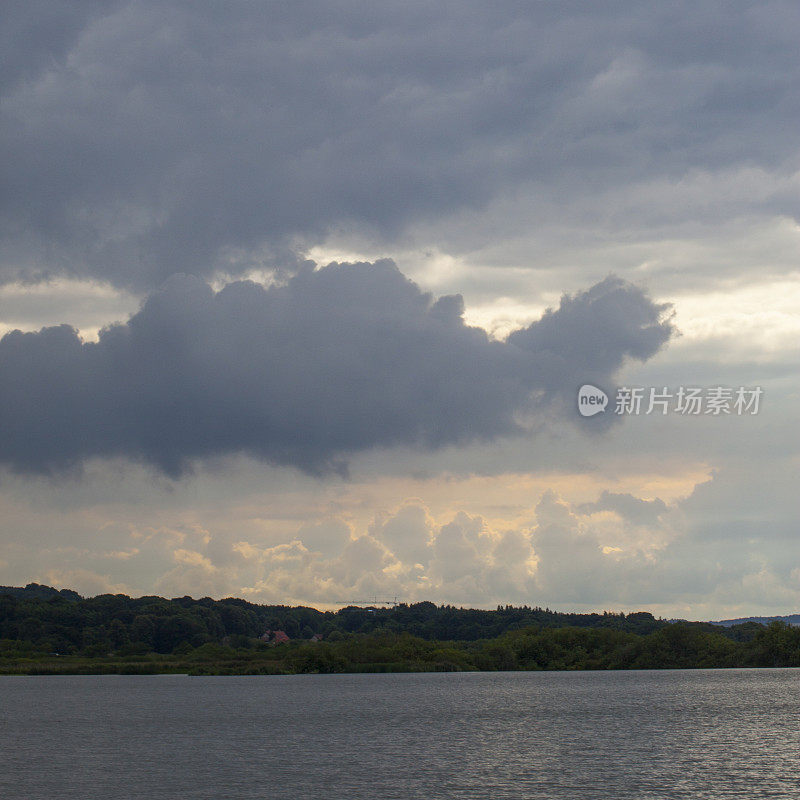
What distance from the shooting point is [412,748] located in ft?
273

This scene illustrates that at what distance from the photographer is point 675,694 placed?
509 ft

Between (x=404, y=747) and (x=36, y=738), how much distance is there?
37615 mm

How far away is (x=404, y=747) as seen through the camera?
275ft

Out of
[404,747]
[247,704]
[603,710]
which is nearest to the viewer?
[404,747]

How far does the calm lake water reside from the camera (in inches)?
2403

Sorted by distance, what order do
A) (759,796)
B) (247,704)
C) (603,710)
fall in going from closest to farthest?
(759,796) < (603,710) < (247,704)

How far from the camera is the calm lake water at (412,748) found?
61.0 metres

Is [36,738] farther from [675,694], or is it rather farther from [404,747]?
[675,694]

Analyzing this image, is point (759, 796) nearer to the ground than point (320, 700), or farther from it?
farther from it

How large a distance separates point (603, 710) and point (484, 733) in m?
32.0

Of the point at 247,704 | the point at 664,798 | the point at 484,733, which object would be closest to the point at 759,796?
the point at 664,798

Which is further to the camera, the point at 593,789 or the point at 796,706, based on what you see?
the point at 796,706

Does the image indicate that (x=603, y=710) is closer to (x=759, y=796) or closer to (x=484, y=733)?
(x=484, y=733)

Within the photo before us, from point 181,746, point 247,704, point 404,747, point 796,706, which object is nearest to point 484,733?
point 404,747
